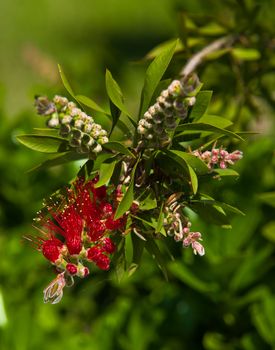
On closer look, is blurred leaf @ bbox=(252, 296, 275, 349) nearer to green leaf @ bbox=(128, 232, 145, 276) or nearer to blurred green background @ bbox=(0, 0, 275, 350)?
blurred green background @ bbox=(0, 0, 275, 350)

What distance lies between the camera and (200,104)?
1.12 m

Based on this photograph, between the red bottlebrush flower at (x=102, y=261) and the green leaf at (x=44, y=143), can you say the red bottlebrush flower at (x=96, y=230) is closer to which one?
the red bottlebrush flower at (x=102, y=261)

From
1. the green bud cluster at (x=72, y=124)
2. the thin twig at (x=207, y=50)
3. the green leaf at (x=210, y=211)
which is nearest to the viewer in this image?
the green bud cluster at (x=72, y=124)

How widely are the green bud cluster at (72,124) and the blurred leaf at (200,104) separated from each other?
0.15m

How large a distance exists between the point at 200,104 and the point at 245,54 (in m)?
0.60

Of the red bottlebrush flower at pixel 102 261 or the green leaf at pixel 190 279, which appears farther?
the green leaf at pixel 190 279

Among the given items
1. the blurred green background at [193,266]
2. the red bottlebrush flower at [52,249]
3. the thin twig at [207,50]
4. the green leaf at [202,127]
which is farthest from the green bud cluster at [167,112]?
the blurred green background at [193,266]

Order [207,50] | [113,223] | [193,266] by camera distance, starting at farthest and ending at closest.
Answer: [193,266] → [207,50] → [113,223]

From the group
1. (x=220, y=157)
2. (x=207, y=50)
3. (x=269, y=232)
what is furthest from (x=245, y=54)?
(x=220, y=157)

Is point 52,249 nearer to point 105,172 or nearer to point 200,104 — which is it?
point 105,172

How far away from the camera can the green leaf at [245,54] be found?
1.66 metres

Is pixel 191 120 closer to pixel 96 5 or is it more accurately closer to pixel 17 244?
pixel 17 244

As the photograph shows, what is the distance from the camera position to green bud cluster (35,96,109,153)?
37.9 inches

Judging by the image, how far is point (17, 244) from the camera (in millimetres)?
1952
